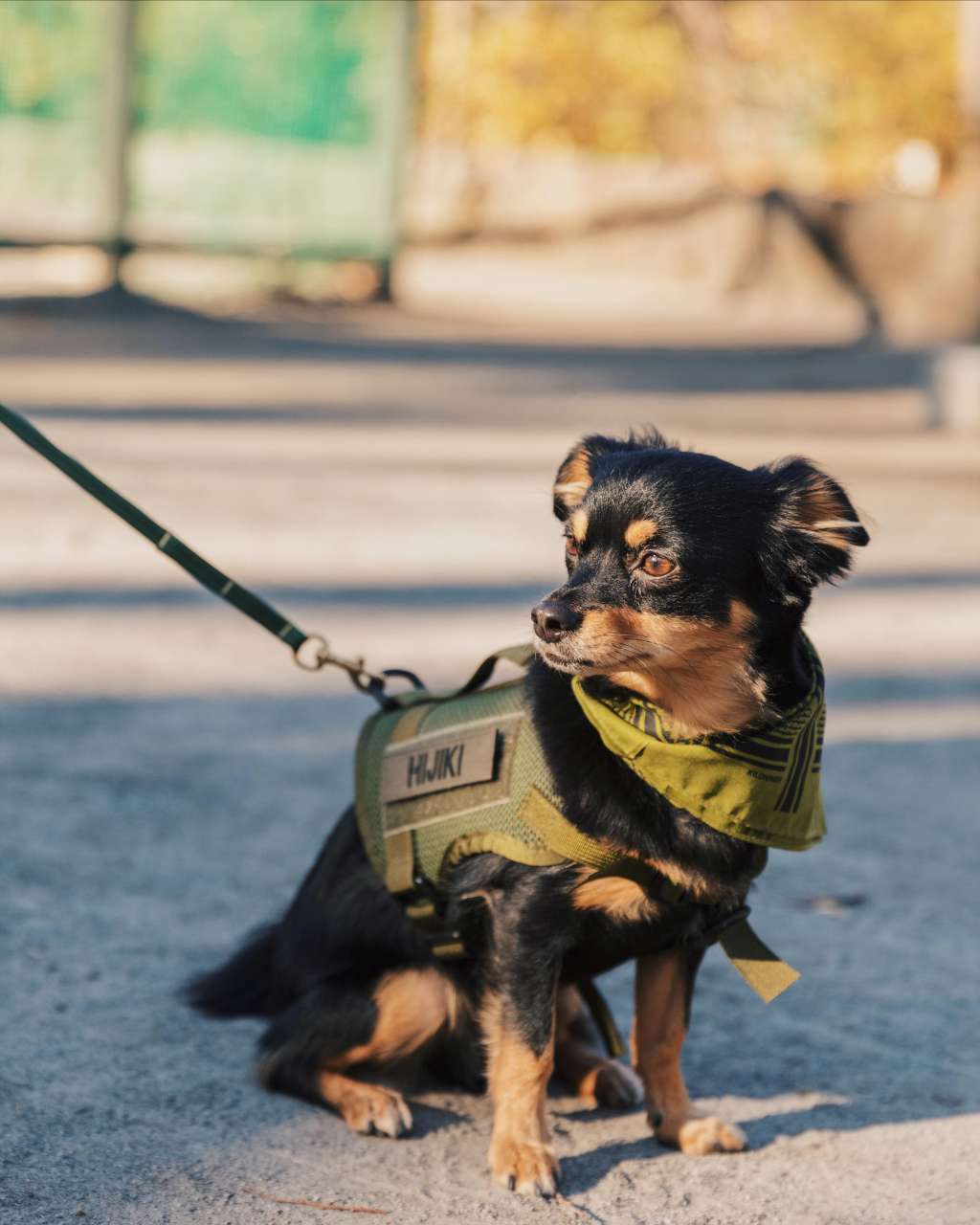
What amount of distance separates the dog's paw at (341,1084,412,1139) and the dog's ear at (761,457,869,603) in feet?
3.92

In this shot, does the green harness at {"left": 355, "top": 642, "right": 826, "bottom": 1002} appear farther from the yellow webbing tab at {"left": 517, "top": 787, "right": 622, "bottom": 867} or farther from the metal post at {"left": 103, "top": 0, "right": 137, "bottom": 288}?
the metal post at {"left": 103, "top": 0, "right": 137, "bottom": 288}

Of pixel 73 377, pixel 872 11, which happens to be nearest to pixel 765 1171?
pixel 73 377

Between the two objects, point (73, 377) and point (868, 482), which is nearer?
point (868, 482)

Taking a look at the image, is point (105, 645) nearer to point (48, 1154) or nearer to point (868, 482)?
point (48, 1154)

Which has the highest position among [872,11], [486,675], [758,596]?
[872,11]

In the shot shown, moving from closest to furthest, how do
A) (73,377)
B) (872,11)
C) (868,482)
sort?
(868,482), (73,377), (872,11)

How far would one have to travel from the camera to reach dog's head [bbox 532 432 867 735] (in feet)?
9.58

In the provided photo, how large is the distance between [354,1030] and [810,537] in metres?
1.25

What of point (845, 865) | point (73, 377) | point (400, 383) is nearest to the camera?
point (845, 865)

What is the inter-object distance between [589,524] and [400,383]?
9057 mm

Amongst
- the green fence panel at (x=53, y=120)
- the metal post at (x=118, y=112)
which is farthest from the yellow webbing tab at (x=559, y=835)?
the metal post at (x=118, y=112)

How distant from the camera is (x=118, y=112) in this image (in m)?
14.1

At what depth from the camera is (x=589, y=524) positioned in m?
3.07

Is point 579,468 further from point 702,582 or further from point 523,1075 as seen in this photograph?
point 523,1075
